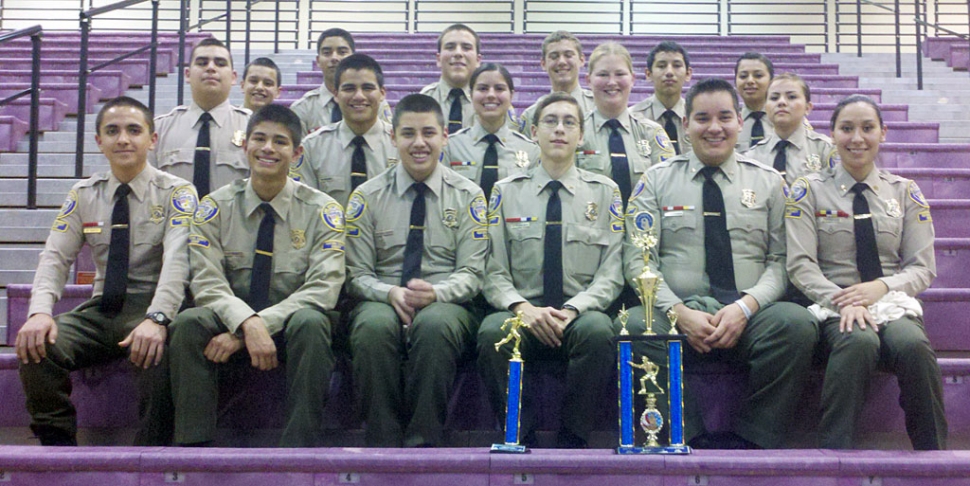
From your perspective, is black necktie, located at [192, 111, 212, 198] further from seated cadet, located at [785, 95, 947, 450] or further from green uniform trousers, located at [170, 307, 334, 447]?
seated cadet, located at [785, 95, 947, 450]

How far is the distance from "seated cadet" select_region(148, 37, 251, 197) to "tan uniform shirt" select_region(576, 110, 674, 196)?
1432 mm

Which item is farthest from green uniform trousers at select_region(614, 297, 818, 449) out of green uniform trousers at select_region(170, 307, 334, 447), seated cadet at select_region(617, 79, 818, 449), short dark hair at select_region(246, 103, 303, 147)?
short dark hair at select_region(246, 103, 303, 147)

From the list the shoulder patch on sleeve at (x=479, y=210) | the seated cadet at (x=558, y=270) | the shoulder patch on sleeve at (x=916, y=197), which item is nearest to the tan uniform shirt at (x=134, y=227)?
the shoulder patch on sleeve at (x=479, y=210)

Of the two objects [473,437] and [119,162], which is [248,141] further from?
→ [473,437]

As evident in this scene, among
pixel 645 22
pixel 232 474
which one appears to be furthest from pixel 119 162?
pixel 645 22

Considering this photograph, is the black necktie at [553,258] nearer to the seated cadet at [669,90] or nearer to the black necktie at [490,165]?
Result: the black necktie at [490,165]

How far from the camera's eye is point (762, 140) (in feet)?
12.6

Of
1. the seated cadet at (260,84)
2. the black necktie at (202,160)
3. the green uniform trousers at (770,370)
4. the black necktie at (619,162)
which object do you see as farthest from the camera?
the seated cadet at (260,84)

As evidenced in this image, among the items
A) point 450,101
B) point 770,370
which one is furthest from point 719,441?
point 450,101

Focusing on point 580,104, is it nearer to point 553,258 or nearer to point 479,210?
point 479,210

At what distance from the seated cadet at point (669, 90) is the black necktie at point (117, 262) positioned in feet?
7.58

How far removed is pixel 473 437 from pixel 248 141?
125cm

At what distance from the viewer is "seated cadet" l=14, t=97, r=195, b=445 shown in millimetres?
2641

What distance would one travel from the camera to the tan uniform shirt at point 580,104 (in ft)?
13.1
